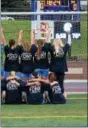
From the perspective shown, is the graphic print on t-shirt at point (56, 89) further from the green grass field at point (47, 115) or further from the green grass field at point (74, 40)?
the green grass field at point (74, 40)

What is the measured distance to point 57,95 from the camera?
14133 millimetres

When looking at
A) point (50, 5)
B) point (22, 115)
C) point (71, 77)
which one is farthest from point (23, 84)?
point (50, 5)

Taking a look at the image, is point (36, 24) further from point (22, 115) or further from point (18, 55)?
point (22, 115)

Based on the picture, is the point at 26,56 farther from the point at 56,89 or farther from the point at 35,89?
the point at 56,89

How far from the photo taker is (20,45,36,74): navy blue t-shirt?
14.4m

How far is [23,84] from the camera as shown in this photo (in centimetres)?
1402

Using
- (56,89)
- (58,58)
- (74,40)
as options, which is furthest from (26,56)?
(74,40)

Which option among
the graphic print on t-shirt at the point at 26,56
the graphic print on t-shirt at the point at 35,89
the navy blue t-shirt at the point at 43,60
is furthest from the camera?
the navy blue t-shirt at the point at 43,60

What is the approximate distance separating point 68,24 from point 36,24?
985 mm

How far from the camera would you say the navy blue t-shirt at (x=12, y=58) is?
14418 mm

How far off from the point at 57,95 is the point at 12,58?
4.44 feet

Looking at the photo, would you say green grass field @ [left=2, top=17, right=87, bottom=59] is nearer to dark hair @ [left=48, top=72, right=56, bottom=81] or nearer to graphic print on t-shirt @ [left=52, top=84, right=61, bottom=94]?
dark hair @ [left=48, top=72, right=56, bottom=81]

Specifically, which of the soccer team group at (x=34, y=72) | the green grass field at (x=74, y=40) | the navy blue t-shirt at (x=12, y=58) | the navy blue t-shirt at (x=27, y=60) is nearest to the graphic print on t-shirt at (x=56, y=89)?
the soccer team group at (x=34, y=72)

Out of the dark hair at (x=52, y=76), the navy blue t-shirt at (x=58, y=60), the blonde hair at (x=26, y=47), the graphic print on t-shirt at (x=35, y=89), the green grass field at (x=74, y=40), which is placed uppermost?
the blonde hair at (x=26, y=47)
